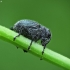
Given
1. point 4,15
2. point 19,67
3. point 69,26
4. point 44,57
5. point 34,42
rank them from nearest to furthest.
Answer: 1. point 44,57
2. point 34,42
3. point 19,67
4. point 4,15
5. point 69,26

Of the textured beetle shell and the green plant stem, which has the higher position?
the textured beetle shell

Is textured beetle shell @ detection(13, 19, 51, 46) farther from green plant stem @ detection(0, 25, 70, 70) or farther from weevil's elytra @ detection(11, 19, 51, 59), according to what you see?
green plant stem @ detection(0, 25, 70, 70)

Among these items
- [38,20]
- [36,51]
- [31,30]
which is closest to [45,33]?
[31,30]

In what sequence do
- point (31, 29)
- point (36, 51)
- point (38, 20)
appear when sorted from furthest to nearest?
point (38, 20), point (31, 29), point (36, 51)

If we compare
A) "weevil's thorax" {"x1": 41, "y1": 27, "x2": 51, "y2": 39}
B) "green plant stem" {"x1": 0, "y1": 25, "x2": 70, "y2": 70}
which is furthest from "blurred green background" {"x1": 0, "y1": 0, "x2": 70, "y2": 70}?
"green plant stem" {"x1": 0, "y1": 25, "x2": 70, "y2": 70}

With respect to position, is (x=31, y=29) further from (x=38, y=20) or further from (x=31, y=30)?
(x=38, y=20)

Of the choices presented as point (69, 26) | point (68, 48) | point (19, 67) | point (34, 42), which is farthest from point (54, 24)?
point (34, 42)

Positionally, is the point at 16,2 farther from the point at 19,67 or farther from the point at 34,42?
the point at 34,42

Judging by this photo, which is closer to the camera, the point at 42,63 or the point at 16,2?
the point at 42,63
